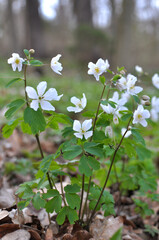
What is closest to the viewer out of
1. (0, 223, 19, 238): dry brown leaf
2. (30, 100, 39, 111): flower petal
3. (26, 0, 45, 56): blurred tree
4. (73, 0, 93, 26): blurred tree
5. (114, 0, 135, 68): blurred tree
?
(30, 100, 39, 111): flower petal

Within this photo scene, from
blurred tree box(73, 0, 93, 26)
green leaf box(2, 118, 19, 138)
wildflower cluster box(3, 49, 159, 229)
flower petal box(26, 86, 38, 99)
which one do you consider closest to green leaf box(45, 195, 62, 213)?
wildflower cluster box(3, 49, 159, 229)

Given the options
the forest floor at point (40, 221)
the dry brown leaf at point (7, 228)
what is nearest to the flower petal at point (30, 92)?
the forest floor at point (40, 221)

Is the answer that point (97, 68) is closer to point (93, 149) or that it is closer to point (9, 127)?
point (93, 149)

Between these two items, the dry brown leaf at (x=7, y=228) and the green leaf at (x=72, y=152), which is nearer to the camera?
the green leaf at (x=72, y=152)

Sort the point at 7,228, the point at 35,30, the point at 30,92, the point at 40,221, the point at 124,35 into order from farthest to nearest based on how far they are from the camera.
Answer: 1. the point at 35,30
2. the point at 124,35
3. the point at 40,221
4. the point at 7,228
5. the point at 30,92

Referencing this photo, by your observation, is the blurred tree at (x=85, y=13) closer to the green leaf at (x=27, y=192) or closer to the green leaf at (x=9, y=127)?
the green leaf at (x=9, y=127)

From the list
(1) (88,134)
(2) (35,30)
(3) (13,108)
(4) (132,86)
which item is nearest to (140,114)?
(4) (132,86)

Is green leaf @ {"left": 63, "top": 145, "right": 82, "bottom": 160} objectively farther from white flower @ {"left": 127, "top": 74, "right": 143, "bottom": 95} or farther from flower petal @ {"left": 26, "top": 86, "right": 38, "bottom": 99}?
white flower @ {"left": 127, "top": 74, "right": 143, "bottom": 95}

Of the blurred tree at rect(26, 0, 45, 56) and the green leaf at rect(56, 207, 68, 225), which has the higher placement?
the green leaf at rect(56, 207, 68, 225)

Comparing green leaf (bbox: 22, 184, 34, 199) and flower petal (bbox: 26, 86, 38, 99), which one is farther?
green leaf (bbox: 22, 184, 34, 199)
